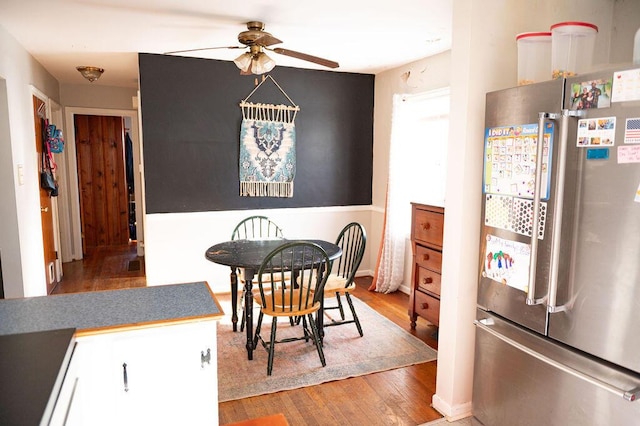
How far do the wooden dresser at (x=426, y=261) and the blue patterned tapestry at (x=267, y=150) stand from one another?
1601 mm

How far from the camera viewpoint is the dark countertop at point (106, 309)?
4.79ft

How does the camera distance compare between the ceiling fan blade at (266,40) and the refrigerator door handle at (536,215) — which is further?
the ceiling fan blade at (266,40)

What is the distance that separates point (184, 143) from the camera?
165 inches

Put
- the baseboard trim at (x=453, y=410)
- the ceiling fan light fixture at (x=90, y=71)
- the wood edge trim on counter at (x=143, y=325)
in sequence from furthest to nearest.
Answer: the ceiling fan light fixture at (x=90, y=71)
the baseboard trim at (x=453, y=410)
the wood edge trim on counter at (x=143, y=325)

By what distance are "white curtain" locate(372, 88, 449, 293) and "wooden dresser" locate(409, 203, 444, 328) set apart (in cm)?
73

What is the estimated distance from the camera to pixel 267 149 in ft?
14.7

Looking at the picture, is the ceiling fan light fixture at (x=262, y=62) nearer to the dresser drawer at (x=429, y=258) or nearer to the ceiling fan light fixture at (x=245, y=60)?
the ceiling fan light fixture at (x=245, y=60)

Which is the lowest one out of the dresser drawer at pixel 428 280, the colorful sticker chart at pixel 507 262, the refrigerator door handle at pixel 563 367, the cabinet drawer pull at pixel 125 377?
the dresser drawer at pixel 428 280

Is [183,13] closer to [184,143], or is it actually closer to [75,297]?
[184,143]

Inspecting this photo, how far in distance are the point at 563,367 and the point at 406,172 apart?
2857 mm

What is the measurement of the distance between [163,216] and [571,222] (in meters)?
3.50

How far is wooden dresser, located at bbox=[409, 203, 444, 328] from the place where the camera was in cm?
329

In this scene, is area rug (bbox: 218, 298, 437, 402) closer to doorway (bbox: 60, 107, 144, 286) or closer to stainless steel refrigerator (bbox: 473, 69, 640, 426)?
stainless steel refrigerator (bbox: 473, 69, 640, 426)

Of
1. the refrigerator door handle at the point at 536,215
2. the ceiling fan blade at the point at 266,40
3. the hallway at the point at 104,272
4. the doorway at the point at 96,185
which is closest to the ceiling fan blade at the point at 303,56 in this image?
the ceiling fan blade at the point at 266,40
